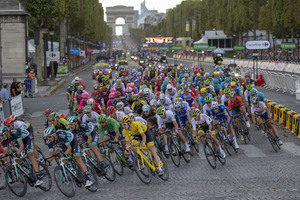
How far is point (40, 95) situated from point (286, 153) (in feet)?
78.6

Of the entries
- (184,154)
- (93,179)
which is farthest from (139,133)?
(184,154)

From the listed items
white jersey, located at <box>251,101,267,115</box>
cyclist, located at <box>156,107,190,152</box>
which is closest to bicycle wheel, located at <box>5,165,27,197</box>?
cyclist, located at <box>156,107,190,152</box>

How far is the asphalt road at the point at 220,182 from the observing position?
1141 cm

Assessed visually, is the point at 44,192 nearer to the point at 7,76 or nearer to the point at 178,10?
the point at 7,76

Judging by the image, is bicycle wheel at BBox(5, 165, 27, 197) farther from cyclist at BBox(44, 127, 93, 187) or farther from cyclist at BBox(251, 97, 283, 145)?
cyclist at BBox(251, 97, 283, 145)

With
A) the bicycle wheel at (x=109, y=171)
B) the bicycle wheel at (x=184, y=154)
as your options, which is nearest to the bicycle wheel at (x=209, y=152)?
the bicycle wheel at (x=184, y=154)

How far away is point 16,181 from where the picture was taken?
1195 centimetres

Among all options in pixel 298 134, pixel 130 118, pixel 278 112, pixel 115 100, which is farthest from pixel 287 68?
pixel 130 118

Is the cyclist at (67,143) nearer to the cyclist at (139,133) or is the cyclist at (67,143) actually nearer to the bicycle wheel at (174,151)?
the cyclist at (139,133)

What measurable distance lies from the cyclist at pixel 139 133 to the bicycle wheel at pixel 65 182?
1.57 metres

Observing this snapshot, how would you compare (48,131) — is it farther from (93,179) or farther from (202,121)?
(202,121)

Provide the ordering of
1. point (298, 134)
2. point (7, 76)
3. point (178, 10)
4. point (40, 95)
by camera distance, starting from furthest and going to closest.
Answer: point (178, 10) → point (7, 76) → point (40, 95) → point (298, 134)

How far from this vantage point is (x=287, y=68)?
4491cm

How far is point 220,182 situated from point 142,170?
1.70 m
